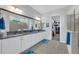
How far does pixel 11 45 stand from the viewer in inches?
97.0

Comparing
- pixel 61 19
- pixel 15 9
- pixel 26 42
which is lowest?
pixel 26 42

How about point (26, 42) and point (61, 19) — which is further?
point (61, 19)

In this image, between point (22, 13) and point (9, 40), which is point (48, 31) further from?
point (9, 40)

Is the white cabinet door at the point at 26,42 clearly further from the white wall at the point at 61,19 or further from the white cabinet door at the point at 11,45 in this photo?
the white wall at the point at 61,19

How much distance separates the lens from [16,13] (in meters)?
3.21

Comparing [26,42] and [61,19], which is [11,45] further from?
[61,19]

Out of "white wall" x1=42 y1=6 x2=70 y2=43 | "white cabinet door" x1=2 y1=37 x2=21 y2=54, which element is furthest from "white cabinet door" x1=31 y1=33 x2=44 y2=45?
"white cabinet door" x1=2 y1=37 x2=21 y2=54

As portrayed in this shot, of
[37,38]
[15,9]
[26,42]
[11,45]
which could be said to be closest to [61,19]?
[37,38]

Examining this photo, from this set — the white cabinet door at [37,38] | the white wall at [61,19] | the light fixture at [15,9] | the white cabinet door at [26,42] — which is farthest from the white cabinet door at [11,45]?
the white wall at [61,19]

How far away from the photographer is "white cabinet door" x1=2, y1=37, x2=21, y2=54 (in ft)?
7.29

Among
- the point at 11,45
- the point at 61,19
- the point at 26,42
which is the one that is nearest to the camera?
the point at 11,45

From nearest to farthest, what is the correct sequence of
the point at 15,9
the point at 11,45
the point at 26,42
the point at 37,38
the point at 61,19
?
the point at 11,45 → the point at 15,9 → the point at 26,42 → the point at 61,19 → the point at 37,38
